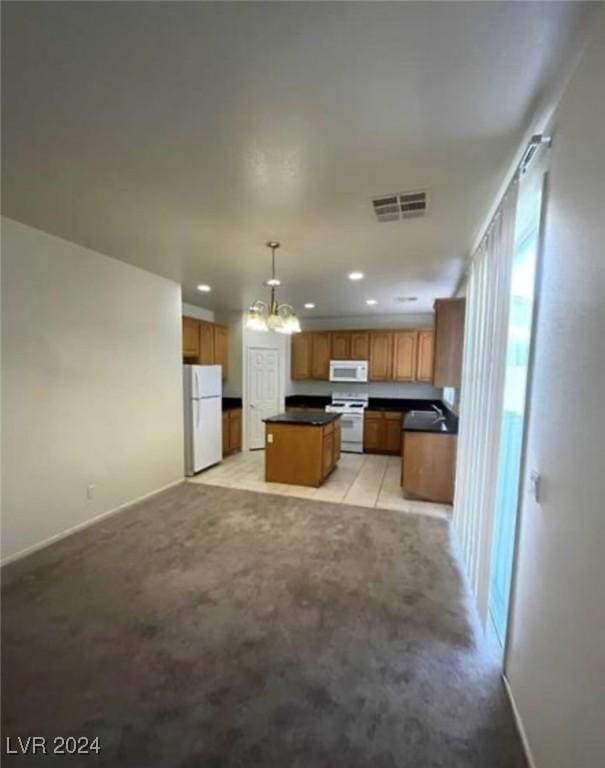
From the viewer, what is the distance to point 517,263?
2.14m

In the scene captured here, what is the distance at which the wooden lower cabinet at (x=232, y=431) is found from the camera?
237 inches

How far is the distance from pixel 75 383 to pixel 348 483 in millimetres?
3378

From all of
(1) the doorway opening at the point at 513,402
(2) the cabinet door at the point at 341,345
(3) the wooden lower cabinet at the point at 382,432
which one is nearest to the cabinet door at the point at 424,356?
(3) the wooden lower cabinet at the point at 382,432

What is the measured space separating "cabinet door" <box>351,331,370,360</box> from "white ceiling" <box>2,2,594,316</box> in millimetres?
3967

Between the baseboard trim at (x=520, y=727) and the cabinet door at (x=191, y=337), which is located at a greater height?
the cabinet door at (x=191, y=337)

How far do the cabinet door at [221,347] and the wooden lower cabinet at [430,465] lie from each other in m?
3.48

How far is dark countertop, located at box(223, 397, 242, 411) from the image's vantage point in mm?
6234

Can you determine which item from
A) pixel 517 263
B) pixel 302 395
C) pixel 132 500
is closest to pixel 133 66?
pixel 517 263

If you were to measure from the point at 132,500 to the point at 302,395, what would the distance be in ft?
14.0

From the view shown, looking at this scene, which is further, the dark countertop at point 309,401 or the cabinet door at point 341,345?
the dark countertop at point 309,401

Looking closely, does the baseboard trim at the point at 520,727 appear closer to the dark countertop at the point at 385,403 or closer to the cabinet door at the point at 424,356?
the dark countertop at the point at 385,403

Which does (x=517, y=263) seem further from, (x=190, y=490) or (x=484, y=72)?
(x=190, y=490)

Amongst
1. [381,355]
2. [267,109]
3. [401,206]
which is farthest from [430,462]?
[267,109]

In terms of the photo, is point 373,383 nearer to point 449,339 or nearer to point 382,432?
point 382,432
